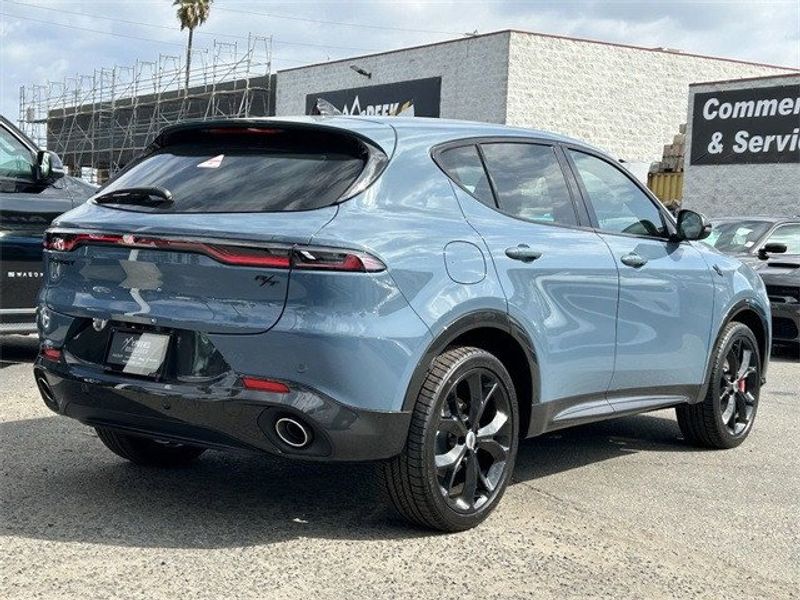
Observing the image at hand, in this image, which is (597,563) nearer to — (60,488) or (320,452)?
(320,452)

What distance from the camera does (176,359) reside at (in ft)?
13.4

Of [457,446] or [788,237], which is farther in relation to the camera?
[788,237]

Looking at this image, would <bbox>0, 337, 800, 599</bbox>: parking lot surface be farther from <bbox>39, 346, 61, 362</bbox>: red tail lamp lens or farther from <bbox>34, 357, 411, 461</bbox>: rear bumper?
<bbox>39, 346, 61, 362</bbox>: red tail lamp lens

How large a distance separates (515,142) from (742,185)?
22587 millimetres

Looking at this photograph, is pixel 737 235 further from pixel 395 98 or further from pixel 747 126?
pixel 395 98

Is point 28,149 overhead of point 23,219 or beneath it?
overhead

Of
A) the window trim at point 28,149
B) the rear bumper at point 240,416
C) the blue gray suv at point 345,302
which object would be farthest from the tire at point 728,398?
the window trim at point 28,149

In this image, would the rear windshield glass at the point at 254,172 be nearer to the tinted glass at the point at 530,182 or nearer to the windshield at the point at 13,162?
the tinted glass at the point at 530,182

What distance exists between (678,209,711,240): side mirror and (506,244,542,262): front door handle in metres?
1.47

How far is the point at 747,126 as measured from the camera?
25938 millimetres

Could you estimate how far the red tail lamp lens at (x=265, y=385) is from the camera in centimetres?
391

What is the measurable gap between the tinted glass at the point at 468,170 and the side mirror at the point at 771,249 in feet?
23.8

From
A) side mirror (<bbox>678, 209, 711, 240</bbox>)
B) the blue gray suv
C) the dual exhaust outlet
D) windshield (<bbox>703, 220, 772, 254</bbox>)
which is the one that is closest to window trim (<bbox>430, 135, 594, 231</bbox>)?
the blue gray suv

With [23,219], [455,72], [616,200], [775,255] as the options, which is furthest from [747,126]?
[616,200]
